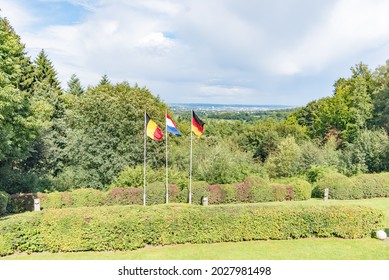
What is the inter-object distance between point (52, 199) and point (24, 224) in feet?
27.8

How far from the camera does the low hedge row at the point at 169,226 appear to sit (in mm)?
9195

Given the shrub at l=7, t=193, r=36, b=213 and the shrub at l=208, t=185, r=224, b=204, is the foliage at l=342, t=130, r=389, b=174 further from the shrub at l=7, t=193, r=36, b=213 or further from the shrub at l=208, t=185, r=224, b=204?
the shrub at l=7, t=193, r=36, b=213

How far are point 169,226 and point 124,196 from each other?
837 centimetres

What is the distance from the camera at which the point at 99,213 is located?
9.74 metres

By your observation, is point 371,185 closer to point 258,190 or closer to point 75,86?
point 258,190

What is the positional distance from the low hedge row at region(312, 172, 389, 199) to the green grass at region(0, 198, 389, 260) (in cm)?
876

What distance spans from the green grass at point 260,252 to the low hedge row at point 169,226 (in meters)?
0.24

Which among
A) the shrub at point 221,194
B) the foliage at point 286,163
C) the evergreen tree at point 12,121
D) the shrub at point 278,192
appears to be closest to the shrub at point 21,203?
the evergreen tree at point 12,121

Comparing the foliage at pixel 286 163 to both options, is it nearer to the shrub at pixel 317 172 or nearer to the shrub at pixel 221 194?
the shrub at pixel 317 172

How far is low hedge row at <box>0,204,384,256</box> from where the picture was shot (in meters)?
9.20

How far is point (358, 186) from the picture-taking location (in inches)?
718

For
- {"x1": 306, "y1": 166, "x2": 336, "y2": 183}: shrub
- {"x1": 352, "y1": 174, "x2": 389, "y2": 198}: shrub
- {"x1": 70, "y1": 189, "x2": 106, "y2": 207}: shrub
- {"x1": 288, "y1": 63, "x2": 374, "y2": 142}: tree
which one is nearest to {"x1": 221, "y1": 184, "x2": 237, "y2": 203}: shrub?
{"x1": 70, "y1": 189, "x2": 106, "y2": 207}: shrub

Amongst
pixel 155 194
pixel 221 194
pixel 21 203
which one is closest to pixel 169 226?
pixel 155 194
